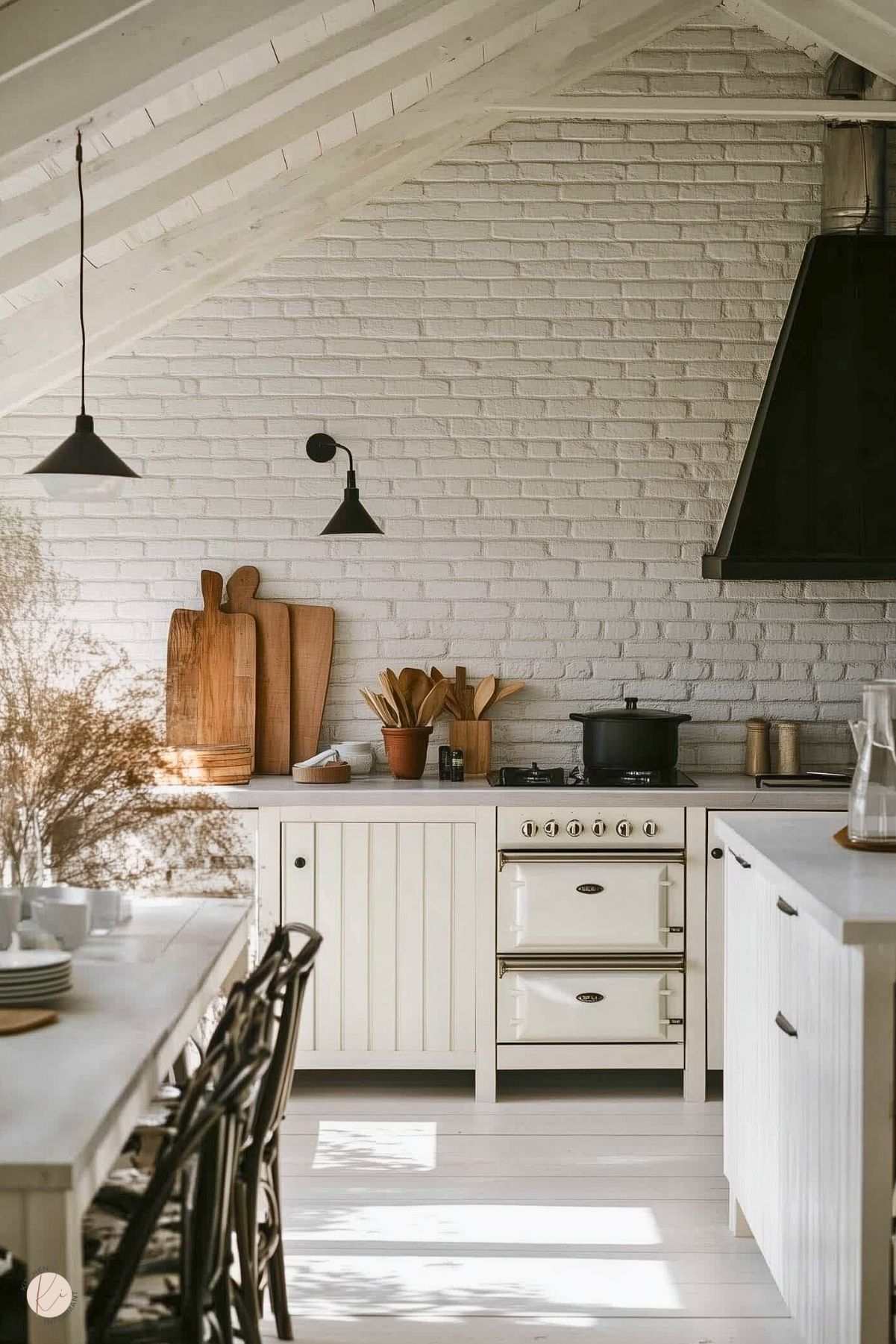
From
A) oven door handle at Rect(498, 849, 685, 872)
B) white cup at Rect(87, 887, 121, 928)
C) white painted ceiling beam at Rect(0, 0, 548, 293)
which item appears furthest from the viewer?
oven door handle at Rect(498, 849, 685, 872)

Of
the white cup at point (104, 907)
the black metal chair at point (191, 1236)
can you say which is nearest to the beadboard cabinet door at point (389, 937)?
the white cup at point (104, 907)

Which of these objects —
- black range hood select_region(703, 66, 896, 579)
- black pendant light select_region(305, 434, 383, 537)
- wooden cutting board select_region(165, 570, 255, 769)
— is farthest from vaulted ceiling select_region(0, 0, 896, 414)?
wooden cutting board select_region(165, 570, 255, 769)

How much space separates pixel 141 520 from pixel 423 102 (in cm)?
177

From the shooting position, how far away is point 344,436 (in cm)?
485

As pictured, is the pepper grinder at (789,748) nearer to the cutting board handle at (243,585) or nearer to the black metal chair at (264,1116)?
the cutting board handle at (243,585)

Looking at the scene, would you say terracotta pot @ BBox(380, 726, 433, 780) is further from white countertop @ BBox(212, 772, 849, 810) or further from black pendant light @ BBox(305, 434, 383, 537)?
black pendant light @ BBox(305, 434, 383, 537)

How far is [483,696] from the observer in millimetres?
4781

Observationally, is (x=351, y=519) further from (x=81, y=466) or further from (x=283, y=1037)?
(x=283, y=1037)

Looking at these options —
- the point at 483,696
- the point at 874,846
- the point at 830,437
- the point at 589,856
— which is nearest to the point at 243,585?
the point at 483,696

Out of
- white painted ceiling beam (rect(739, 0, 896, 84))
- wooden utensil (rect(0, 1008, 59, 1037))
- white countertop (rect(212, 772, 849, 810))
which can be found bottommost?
wooden utensil (rect(0, 1008, 59, 1037))

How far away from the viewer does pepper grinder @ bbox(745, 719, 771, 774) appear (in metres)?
4.69

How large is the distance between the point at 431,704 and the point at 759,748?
1183 mm

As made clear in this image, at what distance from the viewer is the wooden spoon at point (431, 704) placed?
4.62 m

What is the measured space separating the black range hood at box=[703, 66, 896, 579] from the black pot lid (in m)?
0.54
